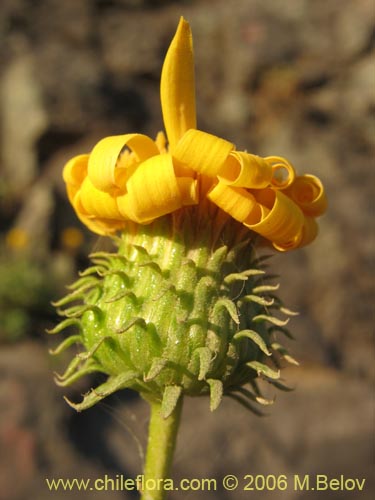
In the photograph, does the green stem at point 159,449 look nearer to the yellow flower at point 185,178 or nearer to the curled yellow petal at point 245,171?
the yellow flower at point 185,178

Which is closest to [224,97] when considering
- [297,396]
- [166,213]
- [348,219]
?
[348,219]

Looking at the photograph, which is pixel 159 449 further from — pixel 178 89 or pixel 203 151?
pixel 178 89

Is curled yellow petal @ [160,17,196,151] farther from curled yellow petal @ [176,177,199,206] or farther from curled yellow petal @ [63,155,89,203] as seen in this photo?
curled yellow petal @ [63,155,89,203]

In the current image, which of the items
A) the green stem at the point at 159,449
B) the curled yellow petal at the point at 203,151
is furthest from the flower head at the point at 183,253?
the green stem at the point at 159,449

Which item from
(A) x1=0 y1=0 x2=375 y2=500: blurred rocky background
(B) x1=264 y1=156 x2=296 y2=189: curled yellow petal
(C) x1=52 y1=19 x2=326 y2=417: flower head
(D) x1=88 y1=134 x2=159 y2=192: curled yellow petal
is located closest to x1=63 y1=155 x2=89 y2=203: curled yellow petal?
(C) x1=52 y1=19 x2=326 y2=417: flower head

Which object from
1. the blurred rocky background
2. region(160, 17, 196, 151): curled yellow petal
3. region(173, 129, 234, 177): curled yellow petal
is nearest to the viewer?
region(173, 129, 234, 177): curled yellow petal
